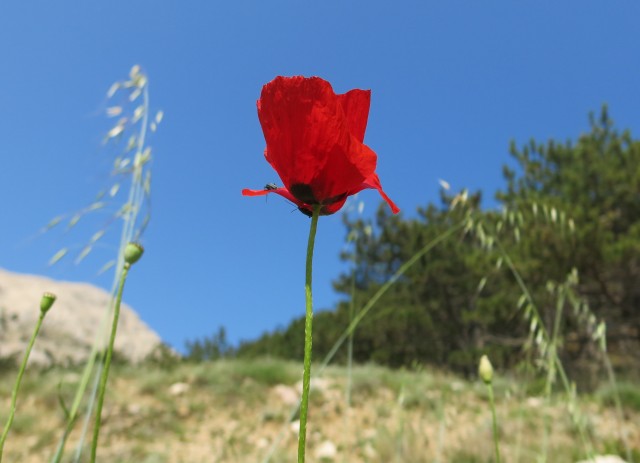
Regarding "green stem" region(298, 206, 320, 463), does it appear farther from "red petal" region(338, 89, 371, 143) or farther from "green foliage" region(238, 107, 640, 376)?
"green foliage" region(238, 107, 640, 376)

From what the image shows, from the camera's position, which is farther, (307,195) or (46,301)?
(46,301)

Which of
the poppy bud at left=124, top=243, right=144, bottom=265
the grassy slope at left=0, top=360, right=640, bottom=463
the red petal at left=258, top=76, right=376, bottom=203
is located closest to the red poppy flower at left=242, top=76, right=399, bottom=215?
the red petal at left=258, top=76, right=376, bottom=203

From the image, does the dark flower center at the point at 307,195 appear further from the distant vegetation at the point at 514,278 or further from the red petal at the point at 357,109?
the distant vegetation at the point at 514,278

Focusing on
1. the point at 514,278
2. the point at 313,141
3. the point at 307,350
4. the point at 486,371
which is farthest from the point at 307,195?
the point at 514,278

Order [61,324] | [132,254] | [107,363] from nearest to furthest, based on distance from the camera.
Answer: [107,363]
[132,254]
[61,324]

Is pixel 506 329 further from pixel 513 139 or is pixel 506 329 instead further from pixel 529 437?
pixel 529 437

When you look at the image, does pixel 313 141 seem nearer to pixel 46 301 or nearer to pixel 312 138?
pixel 312 138

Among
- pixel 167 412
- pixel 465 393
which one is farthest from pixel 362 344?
pixel 167 412
